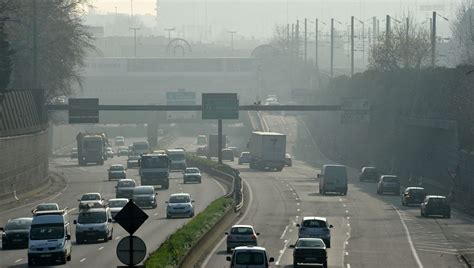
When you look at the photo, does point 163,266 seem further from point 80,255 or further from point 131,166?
point 131,166

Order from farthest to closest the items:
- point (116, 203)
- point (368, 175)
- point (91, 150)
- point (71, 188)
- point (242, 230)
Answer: point (91, 150) → point (368, 175) → point (71, 188) → point (116, 203) → point (242, 230)

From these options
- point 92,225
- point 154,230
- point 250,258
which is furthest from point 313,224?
point 250,258

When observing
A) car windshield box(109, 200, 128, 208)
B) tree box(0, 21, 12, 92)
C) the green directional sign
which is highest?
tree box(0, 21, 12, 92)

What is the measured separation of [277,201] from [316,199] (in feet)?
9.85

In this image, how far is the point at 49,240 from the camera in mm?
49531

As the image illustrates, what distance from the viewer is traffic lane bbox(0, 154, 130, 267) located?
179 feet

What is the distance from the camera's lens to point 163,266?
38469 mm

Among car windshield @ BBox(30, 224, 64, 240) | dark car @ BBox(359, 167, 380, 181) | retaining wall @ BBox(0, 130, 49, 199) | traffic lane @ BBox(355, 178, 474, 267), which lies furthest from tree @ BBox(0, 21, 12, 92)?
→ car windshield @ BBox(30, 224, 64, 240)

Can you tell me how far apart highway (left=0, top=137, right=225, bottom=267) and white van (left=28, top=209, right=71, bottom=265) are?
0.58 meters

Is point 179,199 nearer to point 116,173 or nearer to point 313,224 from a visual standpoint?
point 313,224

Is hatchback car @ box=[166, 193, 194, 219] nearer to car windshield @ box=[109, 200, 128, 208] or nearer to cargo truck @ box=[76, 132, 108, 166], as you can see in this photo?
car windshield @ box=[109, 200, 128, 208]

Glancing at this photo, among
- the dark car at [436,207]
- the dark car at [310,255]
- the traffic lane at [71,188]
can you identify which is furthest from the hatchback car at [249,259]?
the dark car at [436,207]

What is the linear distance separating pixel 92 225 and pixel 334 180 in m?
37.8

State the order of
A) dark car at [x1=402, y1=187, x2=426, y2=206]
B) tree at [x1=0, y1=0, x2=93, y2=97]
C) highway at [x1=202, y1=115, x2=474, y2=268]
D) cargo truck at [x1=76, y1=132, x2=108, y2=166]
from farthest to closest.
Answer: cargo truck at [x1=76, y1=132, x2=108, y2=166] < tree at [x1=0, y1=0, x2=93, y2=97] < dark car at [x1=402, y1=187, x2=426, y2=206] < highway at [x1=202, y1=115, x2=474, y2=268]
